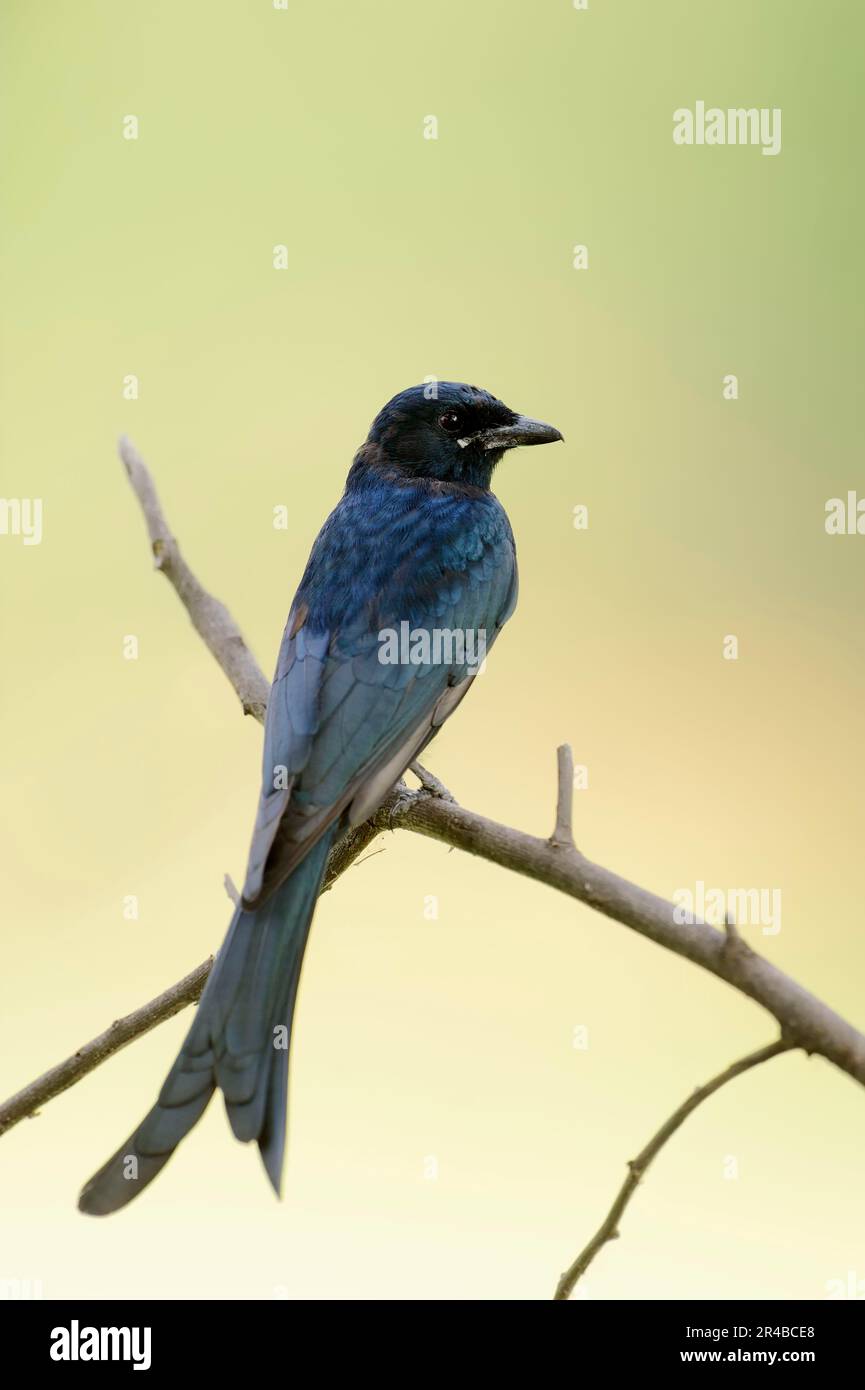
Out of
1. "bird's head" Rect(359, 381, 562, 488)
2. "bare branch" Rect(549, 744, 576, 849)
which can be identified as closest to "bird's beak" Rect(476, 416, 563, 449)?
"bird's head" Rect(359, 381, 562, 488)

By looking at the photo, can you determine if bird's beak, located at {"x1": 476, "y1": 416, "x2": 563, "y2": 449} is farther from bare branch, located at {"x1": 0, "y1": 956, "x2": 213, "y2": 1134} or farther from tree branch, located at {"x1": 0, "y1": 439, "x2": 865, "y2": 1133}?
bare branch, located at {"x1": 0, "y1": 956, "x2": 213, "y2": 1134}

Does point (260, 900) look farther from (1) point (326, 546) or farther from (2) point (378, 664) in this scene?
(1) point (326, 546)

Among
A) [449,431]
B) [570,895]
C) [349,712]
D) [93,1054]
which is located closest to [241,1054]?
[93,1054]

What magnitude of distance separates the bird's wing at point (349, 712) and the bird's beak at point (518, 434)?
0.36 metres

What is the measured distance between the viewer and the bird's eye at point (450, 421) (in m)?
3.66

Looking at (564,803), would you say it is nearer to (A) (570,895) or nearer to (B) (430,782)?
(A) (570,895)

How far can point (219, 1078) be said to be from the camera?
7.20 feet

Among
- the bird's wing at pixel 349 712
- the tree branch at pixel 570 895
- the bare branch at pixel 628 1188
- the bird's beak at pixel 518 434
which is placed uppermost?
the bird's beak at pixel 518 434

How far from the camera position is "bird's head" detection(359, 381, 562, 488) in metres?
3.65

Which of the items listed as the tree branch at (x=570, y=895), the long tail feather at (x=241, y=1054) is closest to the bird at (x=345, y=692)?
the long tail feather at (x=241, y=1054)

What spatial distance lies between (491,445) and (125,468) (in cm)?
112

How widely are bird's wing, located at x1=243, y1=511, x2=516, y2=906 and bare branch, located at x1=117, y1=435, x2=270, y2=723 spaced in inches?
7.2

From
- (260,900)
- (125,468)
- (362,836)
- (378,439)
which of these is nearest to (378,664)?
(362,836)

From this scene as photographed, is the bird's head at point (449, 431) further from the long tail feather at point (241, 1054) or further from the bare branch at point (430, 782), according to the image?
the long tail feather at point (241, 1054)
